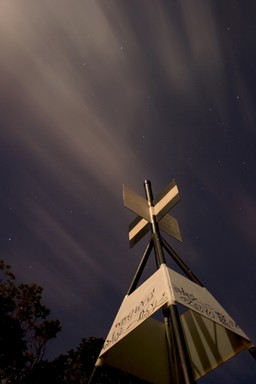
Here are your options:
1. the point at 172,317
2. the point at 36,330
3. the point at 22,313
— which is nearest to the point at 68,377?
the point at 36,330

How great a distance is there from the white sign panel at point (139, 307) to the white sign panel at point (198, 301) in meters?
0.15

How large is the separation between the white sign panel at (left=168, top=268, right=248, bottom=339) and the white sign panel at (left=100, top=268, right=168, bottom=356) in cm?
15

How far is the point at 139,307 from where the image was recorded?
3.71 m

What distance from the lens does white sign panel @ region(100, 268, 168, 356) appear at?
346 cm

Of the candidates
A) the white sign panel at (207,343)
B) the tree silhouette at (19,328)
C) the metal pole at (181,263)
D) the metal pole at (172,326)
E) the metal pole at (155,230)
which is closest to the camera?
the metal pole at (172,326)

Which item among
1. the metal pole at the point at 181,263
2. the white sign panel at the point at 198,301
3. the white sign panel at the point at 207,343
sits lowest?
the white sign panel at the point at 207,343

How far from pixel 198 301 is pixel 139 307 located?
73 cm

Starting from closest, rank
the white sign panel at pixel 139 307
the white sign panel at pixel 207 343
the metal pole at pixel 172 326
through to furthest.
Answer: the metal pole at pixel 172 326 → the white sign panel at pixel 139 307 → the white sign panel at pixel 207 343

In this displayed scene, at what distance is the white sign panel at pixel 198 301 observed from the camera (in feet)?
11.4

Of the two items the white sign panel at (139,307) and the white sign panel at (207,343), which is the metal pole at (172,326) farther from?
the white sign panel at (207,343)

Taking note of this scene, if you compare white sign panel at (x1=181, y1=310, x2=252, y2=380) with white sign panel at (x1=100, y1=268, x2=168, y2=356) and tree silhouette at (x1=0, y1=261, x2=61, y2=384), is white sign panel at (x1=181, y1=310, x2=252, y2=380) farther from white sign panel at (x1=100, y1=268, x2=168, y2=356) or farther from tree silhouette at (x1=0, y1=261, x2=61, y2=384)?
tree silhouette at (x1=0, y1=261, x2=61, y2=384)

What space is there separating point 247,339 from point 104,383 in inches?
861

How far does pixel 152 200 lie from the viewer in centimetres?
601

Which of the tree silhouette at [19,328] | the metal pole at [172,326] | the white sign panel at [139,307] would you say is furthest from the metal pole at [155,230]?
the tree silhouette at [19,328]
